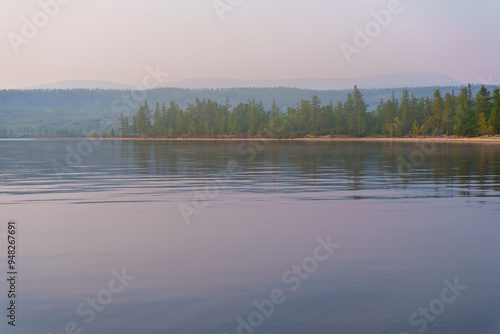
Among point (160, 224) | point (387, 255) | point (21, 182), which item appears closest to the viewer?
point (387, 255)

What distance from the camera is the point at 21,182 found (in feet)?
120

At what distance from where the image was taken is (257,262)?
13914 mm

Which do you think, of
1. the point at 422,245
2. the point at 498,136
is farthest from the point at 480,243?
the point at 498,136

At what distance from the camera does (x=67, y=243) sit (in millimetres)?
16531

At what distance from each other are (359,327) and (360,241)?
6.95m

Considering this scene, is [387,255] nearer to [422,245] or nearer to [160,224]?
[422,245]

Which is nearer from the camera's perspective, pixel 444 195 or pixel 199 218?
pixel 199 218

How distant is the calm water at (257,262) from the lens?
395 inches

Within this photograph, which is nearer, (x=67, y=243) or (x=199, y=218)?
(x=67, y=243)

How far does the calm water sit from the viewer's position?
1002 centimetres

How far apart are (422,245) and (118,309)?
909 centimetres

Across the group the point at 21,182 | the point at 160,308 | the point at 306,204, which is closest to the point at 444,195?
the point at 306,204

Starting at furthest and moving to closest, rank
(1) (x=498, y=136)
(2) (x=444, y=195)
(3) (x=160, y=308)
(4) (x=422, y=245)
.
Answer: (1) (x=498, y=136) → (2) (x=444, y=195) → (4) (x=422, y=245) → (3) (x=160, y=308)

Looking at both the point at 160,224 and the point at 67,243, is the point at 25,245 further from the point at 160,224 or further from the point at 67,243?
the point at 160,224
